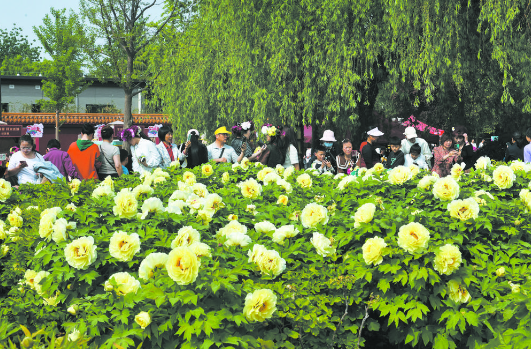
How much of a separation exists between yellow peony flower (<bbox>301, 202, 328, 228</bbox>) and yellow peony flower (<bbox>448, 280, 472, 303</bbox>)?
2.91ft

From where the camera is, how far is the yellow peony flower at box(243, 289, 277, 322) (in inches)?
89.4

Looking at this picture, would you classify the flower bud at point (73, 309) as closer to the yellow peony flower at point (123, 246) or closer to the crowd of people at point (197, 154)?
the yellow peony flower at point (123, 246)

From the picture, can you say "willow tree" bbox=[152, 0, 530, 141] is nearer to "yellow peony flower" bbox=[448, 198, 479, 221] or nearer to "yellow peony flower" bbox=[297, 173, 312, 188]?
"yellow peony flower" bbox=[297, 173, 312, 188]

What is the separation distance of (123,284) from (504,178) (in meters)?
3.44

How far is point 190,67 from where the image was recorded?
1722cm

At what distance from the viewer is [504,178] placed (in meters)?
4.38

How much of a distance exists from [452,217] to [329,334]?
1169 millimetres

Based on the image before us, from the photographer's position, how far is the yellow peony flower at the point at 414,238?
2824mm

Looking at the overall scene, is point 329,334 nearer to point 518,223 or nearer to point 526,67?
point 518,223

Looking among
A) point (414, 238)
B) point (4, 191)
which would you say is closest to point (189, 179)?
point (4, 191)

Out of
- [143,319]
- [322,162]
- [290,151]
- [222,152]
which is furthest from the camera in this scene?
[322,162]

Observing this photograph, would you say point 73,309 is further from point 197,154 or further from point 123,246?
point 197,154

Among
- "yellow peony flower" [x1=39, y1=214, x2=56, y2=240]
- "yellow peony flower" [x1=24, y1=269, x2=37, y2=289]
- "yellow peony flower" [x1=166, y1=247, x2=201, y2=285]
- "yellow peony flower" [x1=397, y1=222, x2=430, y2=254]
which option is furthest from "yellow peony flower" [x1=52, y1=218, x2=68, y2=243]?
"yellow peony flower" [x1=397, y1=222, x2=430, y2=254]

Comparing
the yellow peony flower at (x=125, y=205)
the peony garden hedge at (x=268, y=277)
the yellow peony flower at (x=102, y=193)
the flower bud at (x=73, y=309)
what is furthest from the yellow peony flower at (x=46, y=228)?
the flower bud at (x=73, y=309)
